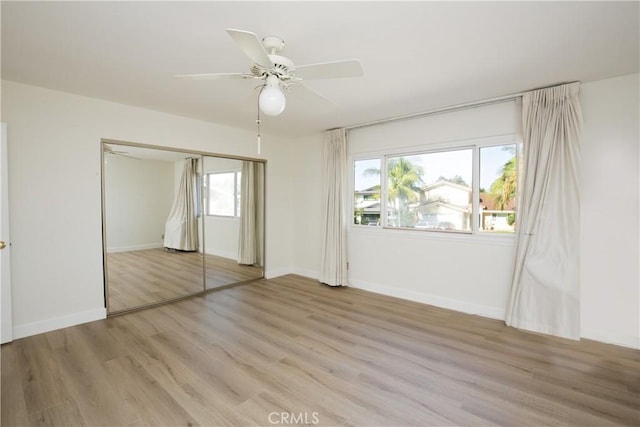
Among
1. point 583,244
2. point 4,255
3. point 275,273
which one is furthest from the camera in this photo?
point 275,273

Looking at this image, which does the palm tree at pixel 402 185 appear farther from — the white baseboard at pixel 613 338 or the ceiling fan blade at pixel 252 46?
the ceiling fan blade at pixel 252 46

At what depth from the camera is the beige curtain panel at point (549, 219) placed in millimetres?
2816

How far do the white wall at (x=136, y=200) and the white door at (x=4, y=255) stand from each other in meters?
0.81

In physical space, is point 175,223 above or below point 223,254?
above

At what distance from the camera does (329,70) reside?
1.86 meters

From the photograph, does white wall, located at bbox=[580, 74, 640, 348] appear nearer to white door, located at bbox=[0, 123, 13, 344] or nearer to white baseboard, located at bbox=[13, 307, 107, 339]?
white baseboard, located at bbox=[13, 307, 107, 339]

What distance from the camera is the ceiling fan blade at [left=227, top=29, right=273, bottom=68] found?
55.9 inches

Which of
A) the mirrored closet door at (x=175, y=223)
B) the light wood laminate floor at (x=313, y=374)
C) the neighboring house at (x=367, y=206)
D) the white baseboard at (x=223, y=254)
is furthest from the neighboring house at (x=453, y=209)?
the white baseboard at (x=223, y=254)

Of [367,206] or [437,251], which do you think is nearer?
[437,251]

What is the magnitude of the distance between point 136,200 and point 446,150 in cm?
410

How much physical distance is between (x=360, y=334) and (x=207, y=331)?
1.61 meters

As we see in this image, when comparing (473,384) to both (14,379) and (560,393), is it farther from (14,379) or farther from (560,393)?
(14,379)

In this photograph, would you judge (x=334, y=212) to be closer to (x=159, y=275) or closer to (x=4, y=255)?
(x=159, y=275)

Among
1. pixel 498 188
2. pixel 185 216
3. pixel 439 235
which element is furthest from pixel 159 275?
pixel 498 188
